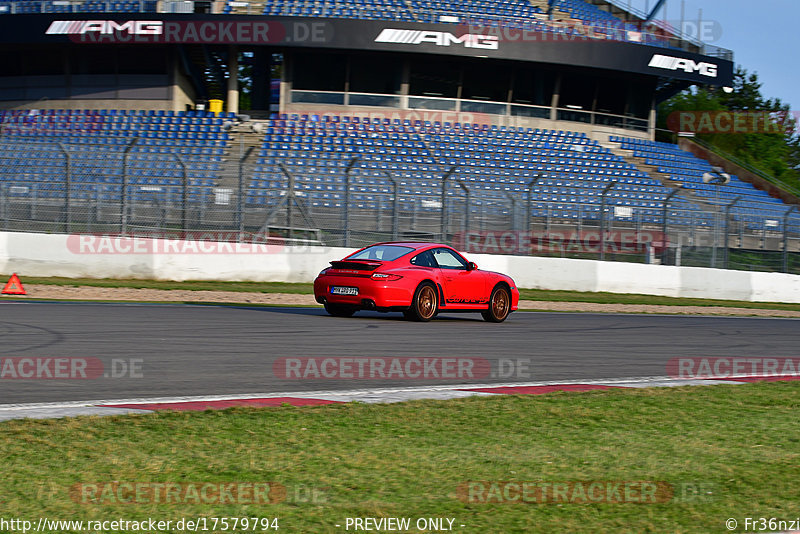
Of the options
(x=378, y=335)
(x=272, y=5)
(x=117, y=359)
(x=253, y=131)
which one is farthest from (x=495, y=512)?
(x=272, y=5)

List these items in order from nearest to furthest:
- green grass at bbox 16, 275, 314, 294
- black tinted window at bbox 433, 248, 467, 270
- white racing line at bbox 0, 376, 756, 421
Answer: white racing line at bbox 0, 376, 756, 421, black tinted window at bbox 433, 248, 467, 270, green grass at bbox 16, 275, 314, 294

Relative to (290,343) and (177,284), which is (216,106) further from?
(290,343)

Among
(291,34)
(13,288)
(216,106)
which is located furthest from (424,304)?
(216,106)

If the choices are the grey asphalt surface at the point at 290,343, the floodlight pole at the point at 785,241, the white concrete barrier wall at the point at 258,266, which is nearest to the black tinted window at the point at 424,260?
the grey asphalt surface at the point at 290,343

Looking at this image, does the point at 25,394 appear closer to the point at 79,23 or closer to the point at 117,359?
the point at 117,359

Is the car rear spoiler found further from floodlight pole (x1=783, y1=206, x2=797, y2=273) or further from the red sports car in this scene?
floodlight pole (x1=783, y1=206, x2=797, y2=273)

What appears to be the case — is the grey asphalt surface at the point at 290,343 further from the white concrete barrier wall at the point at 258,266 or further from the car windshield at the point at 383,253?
the white concrete barrier wall at the point at 258,266

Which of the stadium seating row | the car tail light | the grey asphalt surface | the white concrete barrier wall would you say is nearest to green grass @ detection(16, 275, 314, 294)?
the white concrete barrier wall

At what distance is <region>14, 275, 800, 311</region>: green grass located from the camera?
18.9 metres

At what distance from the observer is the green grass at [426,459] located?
3695mm

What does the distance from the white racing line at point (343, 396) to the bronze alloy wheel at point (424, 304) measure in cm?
599

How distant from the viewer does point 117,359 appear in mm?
8336

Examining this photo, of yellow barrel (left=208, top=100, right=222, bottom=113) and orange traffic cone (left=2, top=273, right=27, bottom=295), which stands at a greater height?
yellow barrel (left=208, top=100, right=222, bottom=113)

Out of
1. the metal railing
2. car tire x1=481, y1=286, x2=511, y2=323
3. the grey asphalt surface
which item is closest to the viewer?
the grey asphalt surface
